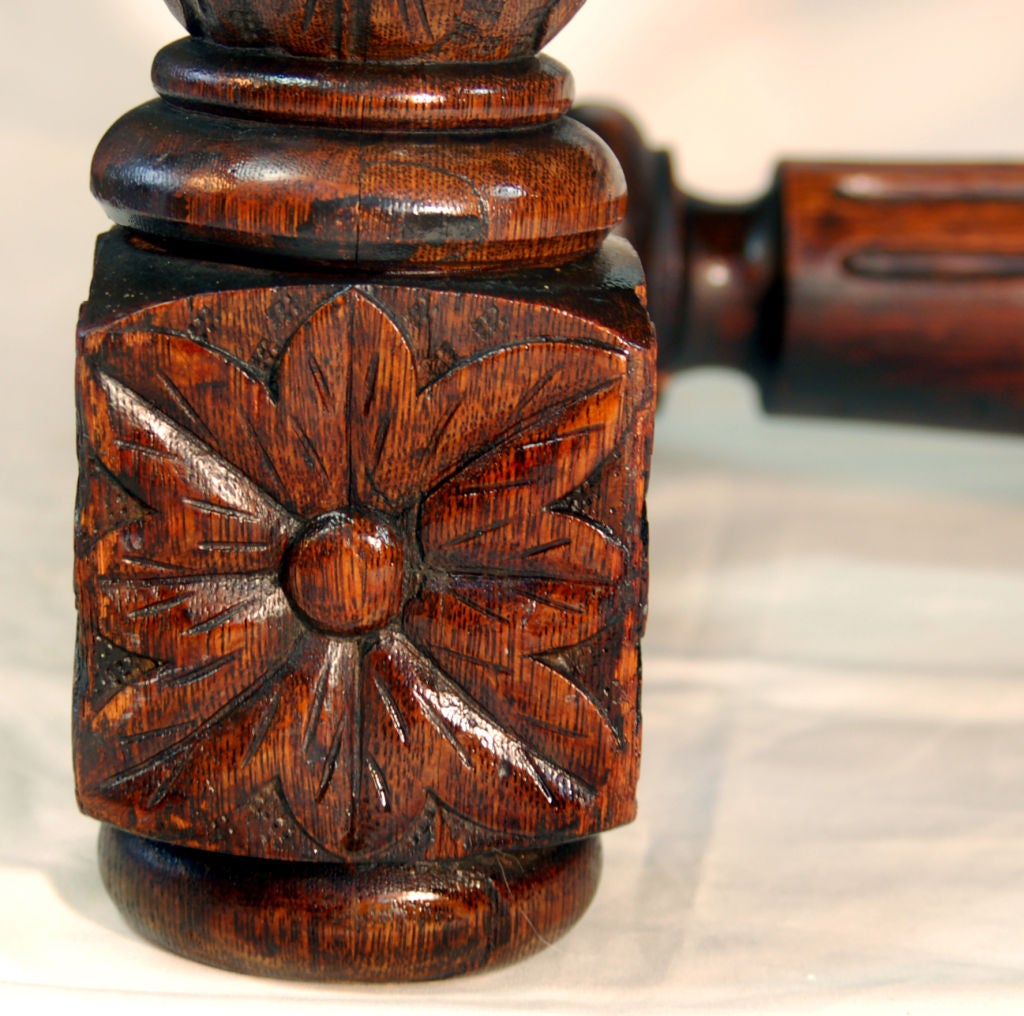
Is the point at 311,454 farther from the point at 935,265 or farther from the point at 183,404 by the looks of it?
the point at 935,265

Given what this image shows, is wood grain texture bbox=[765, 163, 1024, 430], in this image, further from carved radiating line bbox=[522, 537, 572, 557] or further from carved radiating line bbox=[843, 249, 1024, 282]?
carved radiating line bbox=[522, 537, 572, 557]

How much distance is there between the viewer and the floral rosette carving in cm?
81

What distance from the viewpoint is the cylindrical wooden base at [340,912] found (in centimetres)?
85

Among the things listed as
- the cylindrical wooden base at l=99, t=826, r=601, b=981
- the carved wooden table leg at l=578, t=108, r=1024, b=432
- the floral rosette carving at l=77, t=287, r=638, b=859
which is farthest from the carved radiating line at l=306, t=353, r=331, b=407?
the carved wooden table leg at l=578, t=108, r=1024, b=432

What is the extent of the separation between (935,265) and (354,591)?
2.21 ft

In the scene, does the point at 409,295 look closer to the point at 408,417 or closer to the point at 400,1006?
the point at 408,417

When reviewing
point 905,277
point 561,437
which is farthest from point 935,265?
point 561,437

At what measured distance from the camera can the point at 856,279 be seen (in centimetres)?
134

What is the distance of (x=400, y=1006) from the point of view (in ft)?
2.74

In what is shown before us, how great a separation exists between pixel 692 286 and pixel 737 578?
0.73 ft

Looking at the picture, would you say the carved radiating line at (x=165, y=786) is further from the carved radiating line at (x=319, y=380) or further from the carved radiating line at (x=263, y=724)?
the carved radiating line at (x=319, y=380)

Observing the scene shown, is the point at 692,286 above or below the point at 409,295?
below

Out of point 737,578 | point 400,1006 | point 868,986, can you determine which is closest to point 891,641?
point 737,578

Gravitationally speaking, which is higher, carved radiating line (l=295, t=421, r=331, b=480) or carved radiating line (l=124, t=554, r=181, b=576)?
carved radiating line (l=295, t=421, r=331, b=480)
